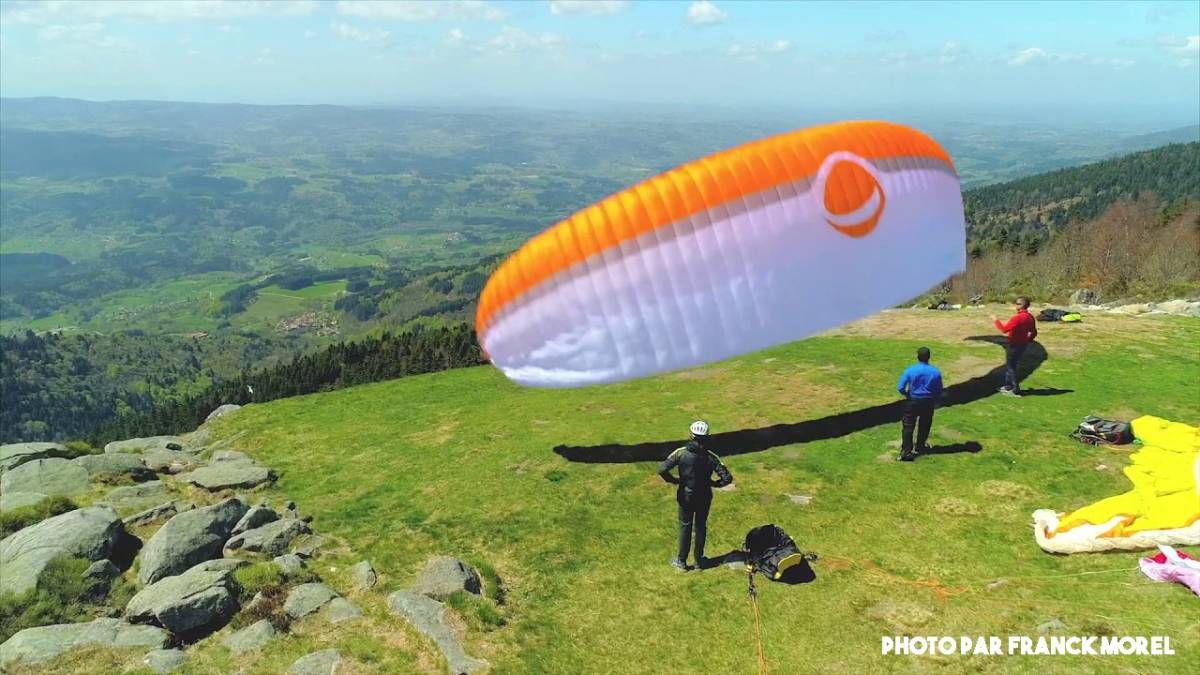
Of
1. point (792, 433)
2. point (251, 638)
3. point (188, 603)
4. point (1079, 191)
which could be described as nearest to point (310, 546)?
point (188, 603)

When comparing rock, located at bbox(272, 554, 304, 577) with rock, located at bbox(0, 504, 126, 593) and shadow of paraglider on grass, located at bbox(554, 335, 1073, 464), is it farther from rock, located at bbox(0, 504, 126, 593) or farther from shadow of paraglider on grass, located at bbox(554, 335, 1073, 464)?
shadow of paraglider on grass, located at bbox(554, 335, 1073, 464)

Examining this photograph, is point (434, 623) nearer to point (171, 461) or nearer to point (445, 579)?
point (445, 579)

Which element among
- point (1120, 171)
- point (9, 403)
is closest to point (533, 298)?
point (1120, 171)

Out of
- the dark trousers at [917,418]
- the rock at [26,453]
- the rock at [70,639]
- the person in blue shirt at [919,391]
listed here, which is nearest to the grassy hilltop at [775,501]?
the dark trousers at [917,418]

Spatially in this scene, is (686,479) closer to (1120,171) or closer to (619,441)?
(619,441)

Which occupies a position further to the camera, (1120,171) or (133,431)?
(1120,171)

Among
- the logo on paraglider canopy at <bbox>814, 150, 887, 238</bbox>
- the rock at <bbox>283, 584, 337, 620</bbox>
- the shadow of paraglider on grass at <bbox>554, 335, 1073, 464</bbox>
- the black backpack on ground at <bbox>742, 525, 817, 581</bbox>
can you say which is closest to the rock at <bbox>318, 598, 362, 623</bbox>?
the rock at <bbox>283, 584, 337, 620</bbox>
